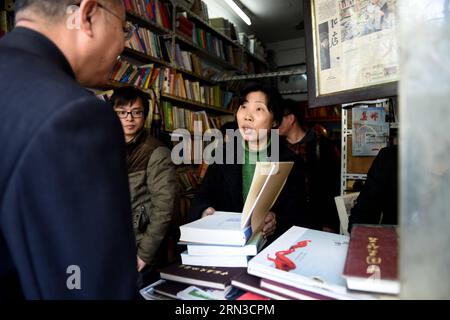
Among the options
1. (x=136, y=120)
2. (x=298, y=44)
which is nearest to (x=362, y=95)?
(x=136, y=120)

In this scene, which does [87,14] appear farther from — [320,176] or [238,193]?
[320,176]

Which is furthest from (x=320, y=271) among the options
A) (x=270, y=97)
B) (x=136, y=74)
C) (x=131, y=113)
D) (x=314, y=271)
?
(x=136, y=74)

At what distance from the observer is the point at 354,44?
0.80 meters

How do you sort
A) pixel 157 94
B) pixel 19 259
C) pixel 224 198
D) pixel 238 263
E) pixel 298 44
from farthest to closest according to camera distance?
pixel 298 44 → pixel 157 94 → pixel 224 198 → pixel 238 263 → pixel 19 259

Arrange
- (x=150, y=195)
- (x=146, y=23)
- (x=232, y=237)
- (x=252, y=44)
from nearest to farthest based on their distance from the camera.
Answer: (x=232, y=237) → (x=150, y=195) → (x=146, y=23) → (x=252, y=44)

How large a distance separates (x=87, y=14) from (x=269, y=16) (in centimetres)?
534

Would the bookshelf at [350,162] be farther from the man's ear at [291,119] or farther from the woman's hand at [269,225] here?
the woman's hand at [269,225]

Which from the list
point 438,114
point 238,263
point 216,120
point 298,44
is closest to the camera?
point 438,114

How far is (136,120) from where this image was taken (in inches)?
77.0

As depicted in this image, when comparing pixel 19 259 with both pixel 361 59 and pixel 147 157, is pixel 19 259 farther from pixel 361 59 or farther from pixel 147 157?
pixel 147 157

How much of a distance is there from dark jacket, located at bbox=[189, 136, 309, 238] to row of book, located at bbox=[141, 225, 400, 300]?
66 centimetres

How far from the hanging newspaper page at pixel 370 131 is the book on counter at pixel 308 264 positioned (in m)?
1.66

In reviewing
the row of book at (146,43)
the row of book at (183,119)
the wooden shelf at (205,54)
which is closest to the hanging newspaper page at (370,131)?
the row of book at (183,119)
